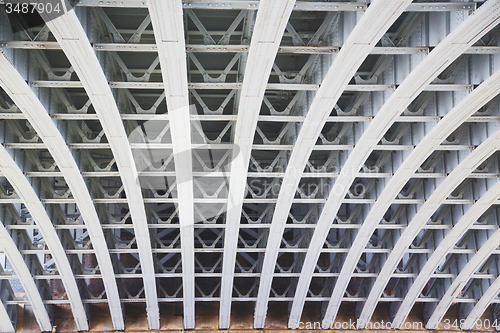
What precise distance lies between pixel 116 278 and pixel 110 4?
60.8ft

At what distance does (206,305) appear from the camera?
97.0 feet

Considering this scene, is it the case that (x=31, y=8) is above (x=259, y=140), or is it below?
above

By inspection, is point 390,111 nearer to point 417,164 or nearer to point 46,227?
point 417,164

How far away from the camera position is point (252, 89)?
14.3 metres

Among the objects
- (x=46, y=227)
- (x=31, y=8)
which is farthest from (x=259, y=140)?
(x=31, y=8)

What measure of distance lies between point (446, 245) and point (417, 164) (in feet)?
25.5

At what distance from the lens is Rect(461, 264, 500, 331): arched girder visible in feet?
89.1

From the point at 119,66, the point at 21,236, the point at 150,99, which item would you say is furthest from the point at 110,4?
the point at 21,236

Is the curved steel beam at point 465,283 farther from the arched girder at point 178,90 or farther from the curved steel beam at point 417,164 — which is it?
the arched girder at point 178,90

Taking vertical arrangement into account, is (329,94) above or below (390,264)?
above

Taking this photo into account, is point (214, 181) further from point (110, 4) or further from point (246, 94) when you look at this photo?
point (110, 4)

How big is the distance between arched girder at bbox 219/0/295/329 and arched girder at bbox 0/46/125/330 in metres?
6.28

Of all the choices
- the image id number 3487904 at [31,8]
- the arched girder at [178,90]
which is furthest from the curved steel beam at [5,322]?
the image id number 3487904 at [31,8]
